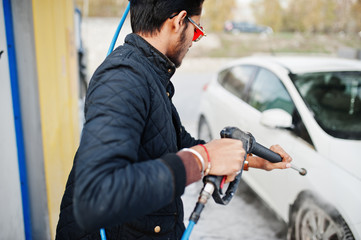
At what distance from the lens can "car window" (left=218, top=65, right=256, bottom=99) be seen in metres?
3.88

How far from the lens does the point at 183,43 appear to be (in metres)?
1.21

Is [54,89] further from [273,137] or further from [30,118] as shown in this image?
[273,137]

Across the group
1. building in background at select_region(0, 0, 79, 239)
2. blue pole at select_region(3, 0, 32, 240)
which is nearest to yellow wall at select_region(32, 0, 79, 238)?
building in background at select_region(0, 0, 79, 239)

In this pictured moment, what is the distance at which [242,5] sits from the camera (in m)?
33.1

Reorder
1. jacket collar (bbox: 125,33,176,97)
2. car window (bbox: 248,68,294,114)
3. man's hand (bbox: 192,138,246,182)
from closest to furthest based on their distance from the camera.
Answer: man's hand (bbox: 192,138,246,182) < jacket collar (bbox: 125,33,176,97) < car window (bbox: 248,68,294,114)

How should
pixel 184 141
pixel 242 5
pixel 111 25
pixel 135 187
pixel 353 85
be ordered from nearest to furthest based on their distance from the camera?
pixel 135 187
pixel 184 141
pixel 353 85
pixel 111 25
pixel 242 5

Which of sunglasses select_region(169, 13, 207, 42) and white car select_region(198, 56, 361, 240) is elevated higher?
sunglasses select_region(169, 13, 207, 42)

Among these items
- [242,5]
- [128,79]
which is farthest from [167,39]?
[242,5]

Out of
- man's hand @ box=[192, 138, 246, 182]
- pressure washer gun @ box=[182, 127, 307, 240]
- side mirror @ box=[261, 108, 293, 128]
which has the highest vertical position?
man's hand @ box=[192, 138, 246, 182]

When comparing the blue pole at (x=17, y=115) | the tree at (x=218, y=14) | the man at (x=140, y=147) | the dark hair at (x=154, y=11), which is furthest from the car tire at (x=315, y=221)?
the tree at (x=218, y=14)

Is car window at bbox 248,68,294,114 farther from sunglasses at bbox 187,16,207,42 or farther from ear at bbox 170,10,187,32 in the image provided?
ear at bbox 170,10,187,32

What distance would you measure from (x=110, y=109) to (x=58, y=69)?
69.9 inches

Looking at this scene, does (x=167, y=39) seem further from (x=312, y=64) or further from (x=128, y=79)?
(x=312, y=64)

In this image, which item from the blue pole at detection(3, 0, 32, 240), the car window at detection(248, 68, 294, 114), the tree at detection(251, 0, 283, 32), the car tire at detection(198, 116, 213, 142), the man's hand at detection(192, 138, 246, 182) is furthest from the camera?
the tree at detection(251, 0, 283, 32)
